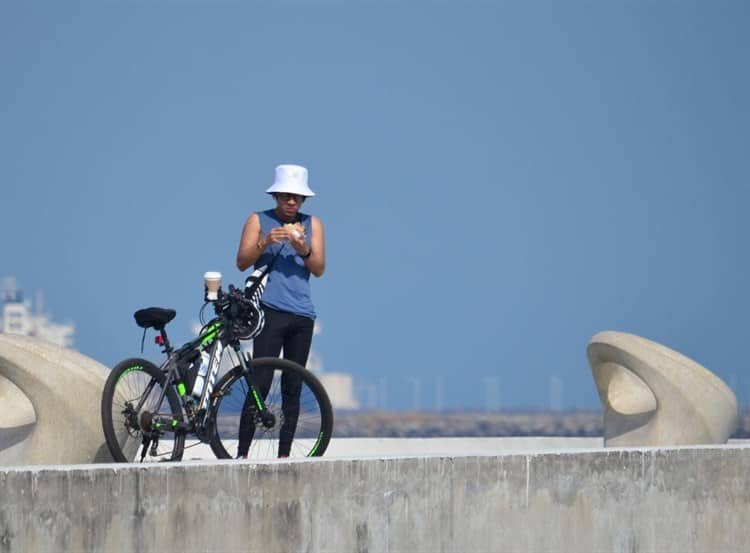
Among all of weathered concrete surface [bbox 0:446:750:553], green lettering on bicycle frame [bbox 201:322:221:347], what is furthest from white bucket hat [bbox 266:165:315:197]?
weathered concrete surface [bbox 0:446:750:553]

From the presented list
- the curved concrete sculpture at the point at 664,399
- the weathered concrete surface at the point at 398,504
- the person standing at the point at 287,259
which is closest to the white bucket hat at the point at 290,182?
the person standing at the point at 287,259

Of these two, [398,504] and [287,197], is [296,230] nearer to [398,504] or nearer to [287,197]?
[287,197]

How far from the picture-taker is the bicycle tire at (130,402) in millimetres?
9070

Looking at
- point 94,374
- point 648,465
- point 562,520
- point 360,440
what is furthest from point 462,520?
point 360,440

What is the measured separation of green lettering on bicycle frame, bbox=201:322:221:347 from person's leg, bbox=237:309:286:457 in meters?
0.34

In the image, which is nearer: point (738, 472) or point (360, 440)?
point (738, 472)

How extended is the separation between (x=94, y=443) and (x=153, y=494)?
10.4 feet

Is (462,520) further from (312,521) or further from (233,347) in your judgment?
(233,347)

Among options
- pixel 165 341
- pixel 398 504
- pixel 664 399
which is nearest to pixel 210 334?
pixel 165 341

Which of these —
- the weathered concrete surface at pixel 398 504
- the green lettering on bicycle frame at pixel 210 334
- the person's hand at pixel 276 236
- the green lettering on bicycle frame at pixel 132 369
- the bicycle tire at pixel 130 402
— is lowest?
the weathered concrete surface at pixel 398 504

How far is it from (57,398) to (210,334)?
137cm

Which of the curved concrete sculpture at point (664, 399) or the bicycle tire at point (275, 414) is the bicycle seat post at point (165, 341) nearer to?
the bicycle tire at point (275, 414)

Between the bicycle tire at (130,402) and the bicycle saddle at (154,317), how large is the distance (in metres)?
0.27

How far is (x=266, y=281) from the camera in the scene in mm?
10445
